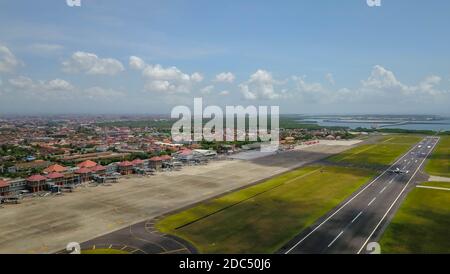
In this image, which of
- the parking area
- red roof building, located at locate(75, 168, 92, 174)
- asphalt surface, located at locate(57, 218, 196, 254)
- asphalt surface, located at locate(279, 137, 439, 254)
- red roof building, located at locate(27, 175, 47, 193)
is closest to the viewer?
asphalt surface, located at locate(57, 218, 196, 254)

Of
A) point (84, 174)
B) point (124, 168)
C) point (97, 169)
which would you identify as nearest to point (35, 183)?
point (84, 174)

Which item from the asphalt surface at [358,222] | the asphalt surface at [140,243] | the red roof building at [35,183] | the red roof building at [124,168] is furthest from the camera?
the red roof building at [124,168]

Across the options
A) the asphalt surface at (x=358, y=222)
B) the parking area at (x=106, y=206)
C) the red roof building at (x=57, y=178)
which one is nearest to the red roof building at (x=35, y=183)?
the red roof building at (x=57, y=178)

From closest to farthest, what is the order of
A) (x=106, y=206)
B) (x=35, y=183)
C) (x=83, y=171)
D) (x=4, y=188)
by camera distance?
1. (x=106, y=206)
2. (x=4, y=188)
3. (x=35, y=183)
4. (x=83, y=171)

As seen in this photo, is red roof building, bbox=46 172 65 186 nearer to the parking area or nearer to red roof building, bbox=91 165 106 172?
the parking area

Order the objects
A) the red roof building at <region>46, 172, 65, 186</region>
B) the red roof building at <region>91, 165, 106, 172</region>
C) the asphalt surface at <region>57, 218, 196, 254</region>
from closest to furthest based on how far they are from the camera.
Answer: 1. the asphalt surface at <region>57, 218, 196, 254</region>
2. the red roof building at <region>46, 172, 65, 186</region>
3. the red roof building at <region>91, 165, 106, 172</region>

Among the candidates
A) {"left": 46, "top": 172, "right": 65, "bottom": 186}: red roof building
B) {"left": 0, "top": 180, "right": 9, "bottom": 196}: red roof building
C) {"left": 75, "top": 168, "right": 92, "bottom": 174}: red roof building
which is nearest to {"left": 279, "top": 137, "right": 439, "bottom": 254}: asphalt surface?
{"left": 0, "top": 180, "right": 9, "bottom": 196}: red roof building

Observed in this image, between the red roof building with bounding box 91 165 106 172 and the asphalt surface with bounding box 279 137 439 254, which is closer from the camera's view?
the asphalt surface with bounding box 279 137 439 254

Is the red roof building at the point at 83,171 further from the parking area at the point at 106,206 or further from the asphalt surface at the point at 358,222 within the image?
the asphalt surface at the point at 358,222

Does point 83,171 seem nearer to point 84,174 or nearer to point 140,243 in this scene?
point 84,174

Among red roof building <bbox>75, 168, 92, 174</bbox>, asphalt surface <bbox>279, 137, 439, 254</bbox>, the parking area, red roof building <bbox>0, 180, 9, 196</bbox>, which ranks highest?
red roof building <bbox>75, 168, 92, 174</bbox>
